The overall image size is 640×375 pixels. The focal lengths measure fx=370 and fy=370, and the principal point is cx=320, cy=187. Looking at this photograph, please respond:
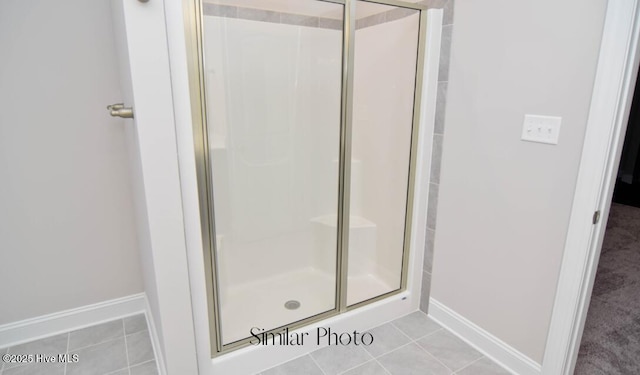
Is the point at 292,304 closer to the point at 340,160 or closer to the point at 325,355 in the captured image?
the point at 325,355

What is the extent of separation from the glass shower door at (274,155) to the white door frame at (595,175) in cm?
109

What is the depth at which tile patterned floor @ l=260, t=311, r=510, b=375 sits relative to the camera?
1.81 meters

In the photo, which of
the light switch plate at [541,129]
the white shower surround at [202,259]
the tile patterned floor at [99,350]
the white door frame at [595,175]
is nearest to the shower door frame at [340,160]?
the white shower surround at [202,259]

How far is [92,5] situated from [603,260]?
4020 mm

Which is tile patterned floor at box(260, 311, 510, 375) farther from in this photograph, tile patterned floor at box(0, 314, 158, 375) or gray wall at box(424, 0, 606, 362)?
tile patterned floor at box(0, 314, 158, 375)

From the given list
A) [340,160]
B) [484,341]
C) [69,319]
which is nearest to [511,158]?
[340,160]

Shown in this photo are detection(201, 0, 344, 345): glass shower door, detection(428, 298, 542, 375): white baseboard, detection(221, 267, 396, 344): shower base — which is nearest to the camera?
detection(428, 298, 542, 375): white baseboard

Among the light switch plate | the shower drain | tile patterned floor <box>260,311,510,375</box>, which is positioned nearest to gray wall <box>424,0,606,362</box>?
the light switch plate

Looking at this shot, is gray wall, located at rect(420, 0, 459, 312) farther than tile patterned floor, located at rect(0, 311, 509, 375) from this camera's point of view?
Yes

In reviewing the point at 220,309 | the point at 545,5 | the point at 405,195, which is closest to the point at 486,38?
the point at 545,5

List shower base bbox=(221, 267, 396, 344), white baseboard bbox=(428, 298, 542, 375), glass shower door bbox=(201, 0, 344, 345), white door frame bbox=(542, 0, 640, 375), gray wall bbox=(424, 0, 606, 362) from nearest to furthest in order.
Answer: white door frame bbox=(542, 0, 640, 375) → gray wall bbox=(424, 0, 606, 362) → white baseboard bbox=(428, 298, 542, 375) → shower base bbox=(221, 267, 396, 344) → glass shower door bbox=(201, 0, 344, 345)

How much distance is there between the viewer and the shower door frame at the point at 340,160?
1.39m

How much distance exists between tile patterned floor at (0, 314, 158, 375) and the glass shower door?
1.64 ft

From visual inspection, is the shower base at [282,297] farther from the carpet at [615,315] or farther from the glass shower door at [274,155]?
the carpet at [615,315]
